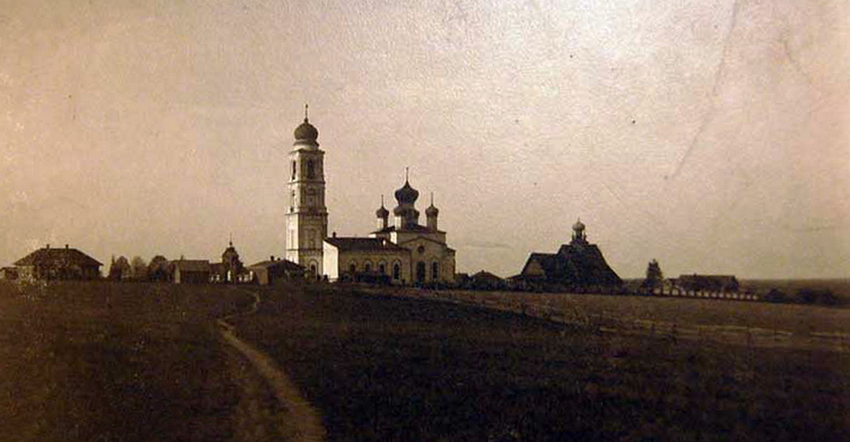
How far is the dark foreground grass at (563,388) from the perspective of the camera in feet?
38.9

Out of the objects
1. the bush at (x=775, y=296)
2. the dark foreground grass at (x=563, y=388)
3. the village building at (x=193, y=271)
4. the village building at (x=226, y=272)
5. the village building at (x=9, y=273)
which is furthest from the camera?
the village building at (x=226, y=272)

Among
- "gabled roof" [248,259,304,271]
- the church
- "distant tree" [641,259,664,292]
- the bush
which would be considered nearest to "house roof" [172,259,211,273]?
"gabled roof" [248,259,304,271]

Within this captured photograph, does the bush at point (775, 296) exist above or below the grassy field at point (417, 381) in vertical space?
above

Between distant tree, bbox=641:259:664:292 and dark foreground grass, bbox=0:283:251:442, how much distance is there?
8.81 metres

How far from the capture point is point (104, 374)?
14.7 m

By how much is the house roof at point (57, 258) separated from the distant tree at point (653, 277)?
12246mm

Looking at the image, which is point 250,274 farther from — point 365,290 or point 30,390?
point 30,390

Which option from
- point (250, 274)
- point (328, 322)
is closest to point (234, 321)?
point (328, 322)

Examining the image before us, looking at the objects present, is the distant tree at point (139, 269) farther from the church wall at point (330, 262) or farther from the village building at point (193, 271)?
the church wall at point (330, 262)

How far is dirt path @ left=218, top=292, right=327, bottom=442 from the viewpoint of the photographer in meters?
12.1

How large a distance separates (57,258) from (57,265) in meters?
0.45

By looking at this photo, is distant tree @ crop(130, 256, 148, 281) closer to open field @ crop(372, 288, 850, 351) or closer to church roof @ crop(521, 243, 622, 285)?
open field @ crop(372, 288, 850, 351)

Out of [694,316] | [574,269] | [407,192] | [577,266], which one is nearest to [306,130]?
[407,192]

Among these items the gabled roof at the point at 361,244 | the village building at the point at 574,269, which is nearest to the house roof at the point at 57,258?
the village building at the point at 574,269
